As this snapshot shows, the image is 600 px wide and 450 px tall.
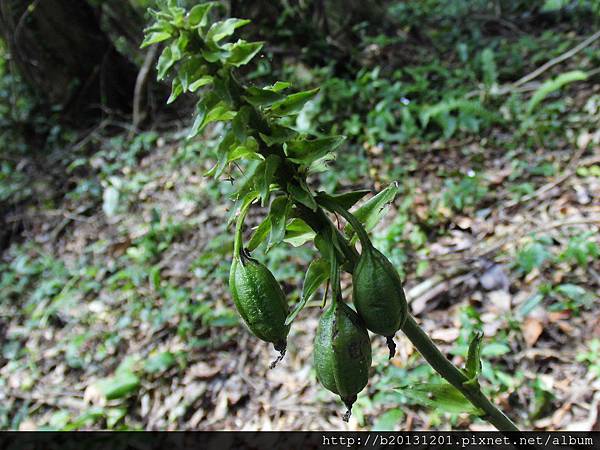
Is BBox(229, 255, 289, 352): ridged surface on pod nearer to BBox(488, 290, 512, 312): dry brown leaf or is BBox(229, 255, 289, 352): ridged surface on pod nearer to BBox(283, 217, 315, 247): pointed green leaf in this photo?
BBox(283, 217, 315, 247): pointed green leaf

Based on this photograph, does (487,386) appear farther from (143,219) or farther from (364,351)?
(143,219)

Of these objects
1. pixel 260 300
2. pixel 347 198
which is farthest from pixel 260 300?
pixel 347 198

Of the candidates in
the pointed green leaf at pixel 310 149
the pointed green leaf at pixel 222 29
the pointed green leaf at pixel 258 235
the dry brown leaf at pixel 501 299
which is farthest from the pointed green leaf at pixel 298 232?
the dry brown leaf at pixel 501 299

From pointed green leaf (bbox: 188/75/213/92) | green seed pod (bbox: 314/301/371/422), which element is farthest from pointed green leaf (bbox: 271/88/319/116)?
green seed pod (bbox: 314/301/371/422)

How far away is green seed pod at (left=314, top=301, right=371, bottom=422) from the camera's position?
104cm

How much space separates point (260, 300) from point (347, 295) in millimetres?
2190

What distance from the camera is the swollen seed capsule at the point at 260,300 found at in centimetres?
108

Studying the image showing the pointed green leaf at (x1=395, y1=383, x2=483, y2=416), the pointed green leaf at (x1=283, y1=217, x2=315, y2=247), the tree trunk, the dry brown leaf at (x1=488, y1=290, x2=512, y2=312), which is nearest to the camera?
the pointed green leaf at (x1=283, y1=217, x2=315, y2=247)

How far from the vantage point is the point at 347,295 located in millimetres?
3227

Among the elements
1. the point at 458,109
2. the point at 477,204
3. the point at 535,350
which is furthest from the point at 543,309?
the point at 458,109

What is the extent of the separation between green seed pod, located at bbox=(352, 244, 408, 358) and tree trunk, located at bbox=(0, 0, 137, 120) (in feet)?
21.5

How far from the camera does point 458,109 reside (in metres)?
4.60

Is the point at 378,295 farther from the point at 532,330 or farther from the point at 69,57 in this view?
the point at 69,57

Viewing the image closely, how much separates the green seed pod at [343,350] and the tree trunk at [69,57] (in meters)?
6.54
